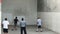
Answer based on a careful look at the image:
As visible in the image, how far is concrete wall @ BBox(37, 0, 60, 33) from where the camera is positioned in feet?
70.0

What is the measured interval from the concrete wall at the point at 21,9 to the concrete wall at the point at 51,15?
5505 mm

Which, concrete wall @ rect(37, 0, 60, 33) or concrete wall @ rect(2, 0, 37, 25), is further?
concrete wall @ rect(2, 0, 37, 25)

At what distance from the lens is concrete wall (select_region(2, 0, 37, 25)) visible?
3266 cm

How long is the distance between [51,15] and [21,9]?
1013 cm

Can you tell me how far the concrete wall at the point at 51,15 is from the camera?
70.0ft

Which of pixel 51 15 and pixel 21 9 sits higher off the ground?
pixel 21 9

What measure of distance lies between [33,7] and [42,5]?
4723mm

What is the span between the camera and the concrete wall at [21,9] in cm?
3266

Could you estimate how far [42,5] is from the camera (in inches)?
1138

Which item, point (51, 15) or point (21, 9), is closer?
point (51, 15)

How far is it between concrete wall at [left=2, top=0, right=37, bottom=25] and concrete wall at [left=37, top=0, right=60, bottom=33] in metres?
5.51

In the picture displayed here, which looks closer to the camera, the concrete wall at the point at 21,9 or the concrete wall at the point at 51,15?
the concrete wall at the point at 51,15

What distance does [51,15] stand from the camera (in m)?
23.9

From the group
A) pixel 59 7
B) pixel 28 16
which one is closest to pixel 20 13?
pixel 28 16
